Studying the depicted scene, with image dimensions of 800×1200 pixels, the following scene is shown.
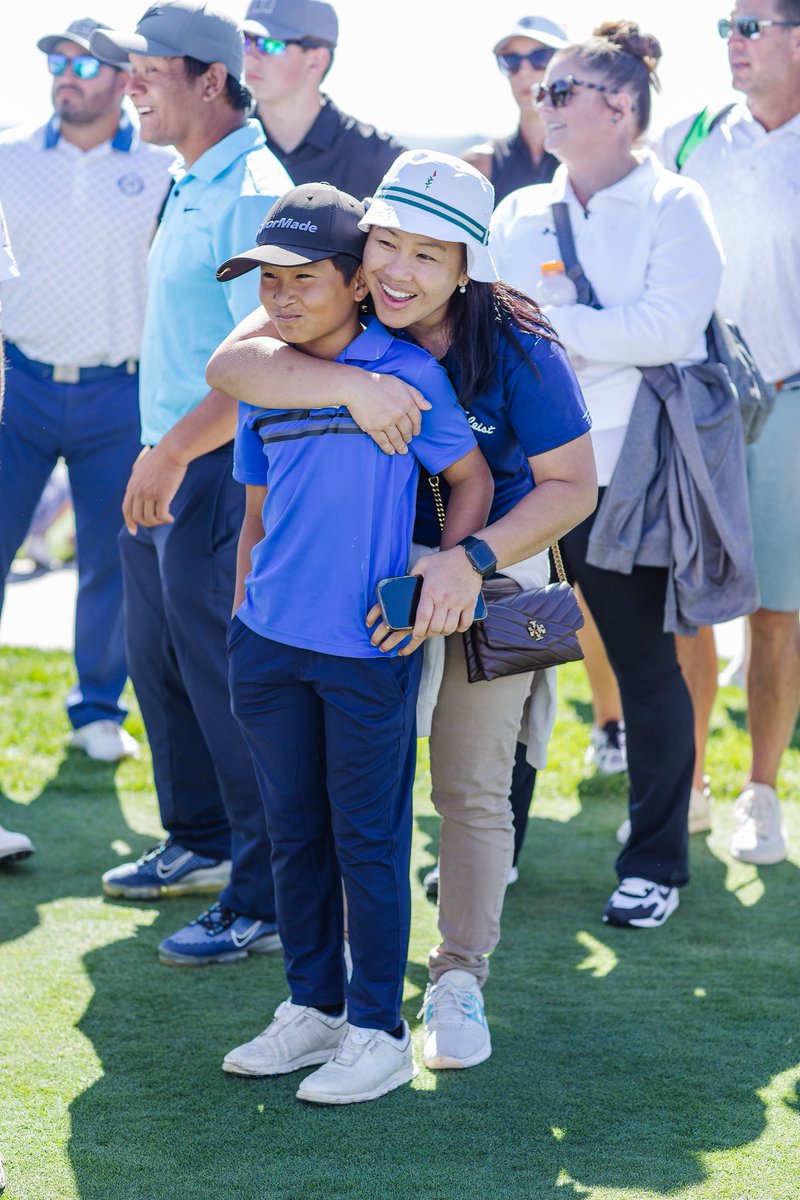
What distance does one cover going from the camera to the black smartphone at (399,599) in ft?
8.84

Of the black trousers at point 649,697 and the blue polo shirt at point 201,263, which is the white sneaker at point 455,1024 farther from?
the blue polo shirt at point 201,263

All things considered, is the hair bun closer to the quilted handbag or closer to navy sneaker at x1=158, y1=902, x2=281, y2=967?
the quilted handbag

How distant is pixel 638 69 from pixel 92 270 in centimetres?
227

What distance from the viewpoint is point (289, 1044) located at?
3.01m

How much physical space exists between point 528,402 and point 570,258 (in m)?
1.13

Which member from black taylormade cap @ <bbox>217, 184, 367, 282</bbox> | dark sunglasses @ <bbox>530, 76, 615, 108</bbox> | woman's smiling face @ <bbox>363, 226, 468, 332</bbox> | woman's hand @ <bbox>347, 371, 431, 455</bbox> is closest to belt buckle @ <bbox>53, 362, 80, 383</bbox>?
dark sunglasses @ <bbox>530, 76, 615, 108</bbox>

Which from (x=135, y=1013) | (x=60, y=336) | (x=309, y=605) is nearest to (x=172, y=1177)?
(x=135, y=1013)

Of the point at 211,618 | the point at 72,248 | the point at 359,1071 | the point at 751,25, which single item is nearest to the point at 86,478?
the point at 72,248

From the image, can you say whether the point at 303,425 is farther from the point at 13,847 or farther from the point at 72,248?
the point at 72,248

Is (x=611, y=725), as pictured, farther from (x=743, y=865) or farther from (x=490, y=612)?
(x=490, y=612)

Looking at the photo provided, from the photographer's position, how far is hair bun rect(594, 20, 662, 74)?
390cm

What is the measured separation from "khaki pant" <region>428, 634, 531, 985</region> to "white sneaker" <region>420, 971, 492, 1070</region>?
0.04m

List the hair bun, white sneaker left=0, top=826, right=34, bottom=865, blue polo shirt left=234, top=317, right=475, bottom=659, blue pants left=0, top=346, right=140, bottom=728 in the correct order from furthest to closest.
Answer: blue pants left=0, top=346, right=140, bottom=728, white sneaker left=0, top=826, right=34, bottom=865, the hair bun, blue polo shirt left=234, top=317, right=475, bottom=659

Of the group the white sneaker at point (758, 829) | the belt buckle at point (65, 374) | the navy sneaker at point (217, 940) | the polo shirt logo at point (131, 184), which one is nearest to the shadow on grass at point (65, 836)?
the navy sneaker at point (217, 940)
